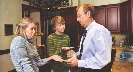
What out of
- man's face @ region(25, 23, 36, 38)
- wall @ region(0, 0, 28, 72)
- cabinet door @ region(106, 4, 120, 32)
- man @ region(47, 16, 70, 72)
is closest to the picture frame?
wall @ region(0, 0, 28, 72)

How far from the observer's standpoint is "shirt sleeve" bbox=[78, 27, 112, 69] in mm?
1466

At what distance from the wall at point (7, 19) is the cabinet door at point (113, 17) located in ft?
9.78

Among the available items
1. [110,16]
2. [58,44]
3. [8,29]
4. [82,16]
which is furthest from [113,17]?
[82,16]

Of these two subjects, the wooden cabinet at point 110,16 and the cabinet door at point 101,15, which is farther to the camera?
the cabinet door at point 101,15

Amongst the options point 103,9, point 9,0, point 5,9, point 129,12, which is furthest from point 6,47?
point 129,12

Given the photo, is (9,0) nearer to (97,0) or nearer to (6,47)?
(6,47)

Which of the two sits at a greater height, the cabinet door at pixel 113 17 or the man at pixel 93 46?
the cabinet door at pixel 113 17

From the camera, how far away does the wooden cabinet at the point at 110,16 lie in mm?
5219

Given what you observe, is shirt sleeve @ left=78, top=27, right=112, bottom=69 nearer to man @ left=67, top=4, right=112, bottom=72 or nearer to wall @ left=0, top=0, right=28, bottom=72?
man @ left=67, top=4, right=112, bottom=72

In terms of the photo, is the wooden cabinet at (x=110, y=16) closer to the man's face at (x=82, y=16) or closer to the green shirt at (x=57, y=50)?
the green shirt at (x=57, y=50)

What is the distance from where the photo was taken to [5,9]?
16.4 feet

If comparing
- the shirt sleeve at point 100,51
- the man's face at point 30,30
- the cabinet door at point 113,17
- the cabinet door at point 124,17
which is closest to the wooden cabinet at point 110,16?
the cabinet door at point 113,17

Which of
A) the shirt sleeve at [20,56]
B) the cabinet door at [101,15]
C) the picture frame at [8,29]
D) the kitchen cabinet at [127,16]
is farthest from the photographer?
the cabinet door at [101,15]

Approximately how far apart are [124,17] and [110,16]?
59cm
